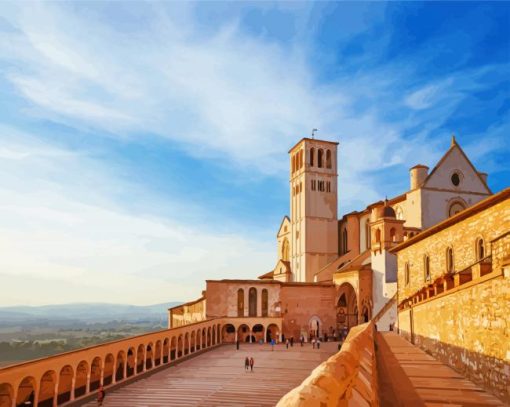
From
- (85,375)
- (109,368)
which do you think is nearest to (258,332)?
(109,368)

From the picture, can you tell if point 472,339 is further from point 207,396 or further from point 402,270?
point 402,270

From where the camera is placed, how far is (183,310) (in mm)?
63406

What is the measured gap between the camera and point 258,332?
155ft

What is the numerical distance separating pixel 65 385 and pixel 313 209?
1758 inches

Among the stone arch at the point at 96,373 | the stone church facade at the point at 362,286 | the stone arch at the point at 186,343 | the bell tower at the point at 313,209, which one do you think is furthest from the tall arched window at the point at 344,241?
the stone arch at the point at 96,373

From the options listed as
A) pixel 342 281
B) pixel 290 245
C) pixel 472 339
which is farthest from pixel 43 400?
pixel 290 245

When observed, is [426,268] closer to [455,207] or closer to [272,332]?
[455,207]

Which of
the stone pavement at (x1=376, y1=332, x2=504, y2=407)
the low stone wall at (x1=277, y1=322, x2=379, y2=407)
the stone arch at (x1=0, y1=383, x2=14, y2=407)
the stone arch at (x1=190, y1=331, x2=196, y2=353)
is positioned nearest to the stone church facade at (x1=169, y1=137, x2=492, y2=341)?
the stone arch at (x1=190, y1=331, x2=196, y2=353)

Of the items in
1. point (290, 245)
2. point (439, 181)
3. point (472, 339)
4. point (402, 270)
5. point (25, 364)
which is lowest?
point (25, 364)

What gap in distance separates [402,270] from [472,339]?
19212 mm

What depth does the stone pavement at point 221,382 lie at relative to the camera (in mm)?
22516

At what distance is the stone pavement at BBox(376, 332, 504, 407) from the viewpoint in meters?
9.78

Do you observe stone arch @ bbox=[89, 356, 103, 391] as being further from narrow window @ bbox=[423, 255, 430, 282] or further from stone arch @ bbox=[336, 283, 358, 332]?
stone arch @ bbox=[336, 283, 358, 332]

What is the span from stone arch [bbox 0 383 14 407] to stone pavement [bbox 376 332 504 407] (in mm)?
13428
